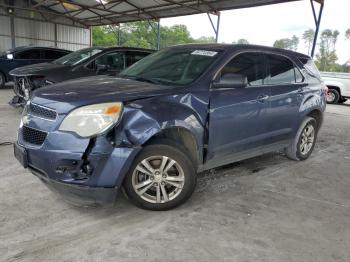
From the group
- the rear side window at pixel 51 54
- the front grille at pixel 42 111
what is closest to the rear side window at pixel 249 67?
the front grille at pixel 42 111

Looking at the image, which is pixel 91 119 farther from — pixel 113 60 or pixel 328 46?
pixel 328 46

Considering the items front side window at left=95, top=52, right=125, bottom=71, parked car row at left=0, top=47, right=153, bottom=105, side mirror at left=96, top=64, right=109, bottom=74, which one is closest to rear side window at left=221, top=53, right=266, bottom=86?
parked car row at left=0, top=47, right=153, bottom=105

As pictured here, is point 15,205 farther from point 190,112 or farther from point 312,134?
point 312,134

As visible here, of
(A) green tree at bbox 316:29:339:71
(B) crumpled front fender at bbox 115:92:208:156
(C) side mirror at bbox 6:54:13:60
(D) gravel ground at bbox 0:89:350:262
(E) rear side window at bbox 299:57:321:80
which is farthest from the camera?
(A) green tree at bbox 316:29:339:71

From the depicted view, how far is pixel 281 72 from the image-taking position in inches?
176

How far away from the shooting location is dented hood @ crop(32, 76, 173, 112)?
2.90 meters

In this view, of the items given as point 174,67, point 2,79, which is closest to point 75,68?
point 174,67

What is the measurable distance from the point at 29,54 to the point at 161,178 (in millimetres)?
10738

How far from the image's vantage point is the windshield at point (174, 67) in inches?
141

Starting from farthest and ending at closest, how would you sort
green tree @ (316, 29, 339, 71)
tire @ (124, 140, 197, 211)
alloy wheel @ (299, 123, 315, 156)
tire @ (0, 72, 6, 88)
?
1. green tree @ (316, 29, 339, 71)
2. tire @ (0, 72, 6, 88)
3. alloy wheel @ (299, 123, 315, 156)
4. tire @ (124, 140, 197, 211)

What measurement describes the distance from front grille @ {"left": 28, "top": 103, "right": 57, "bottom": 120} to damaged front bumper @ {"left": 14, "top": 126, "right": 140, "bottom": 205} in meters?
0.19

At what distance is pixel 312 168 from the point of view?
16.3 feet

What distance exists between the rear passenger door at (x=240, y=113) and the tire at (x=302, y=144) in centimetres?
104

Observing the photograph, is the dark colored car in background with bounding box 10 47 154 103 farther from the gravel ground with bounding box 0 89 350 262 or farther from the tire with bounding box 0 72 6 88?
the tire with bounding box 0 72 6 88
